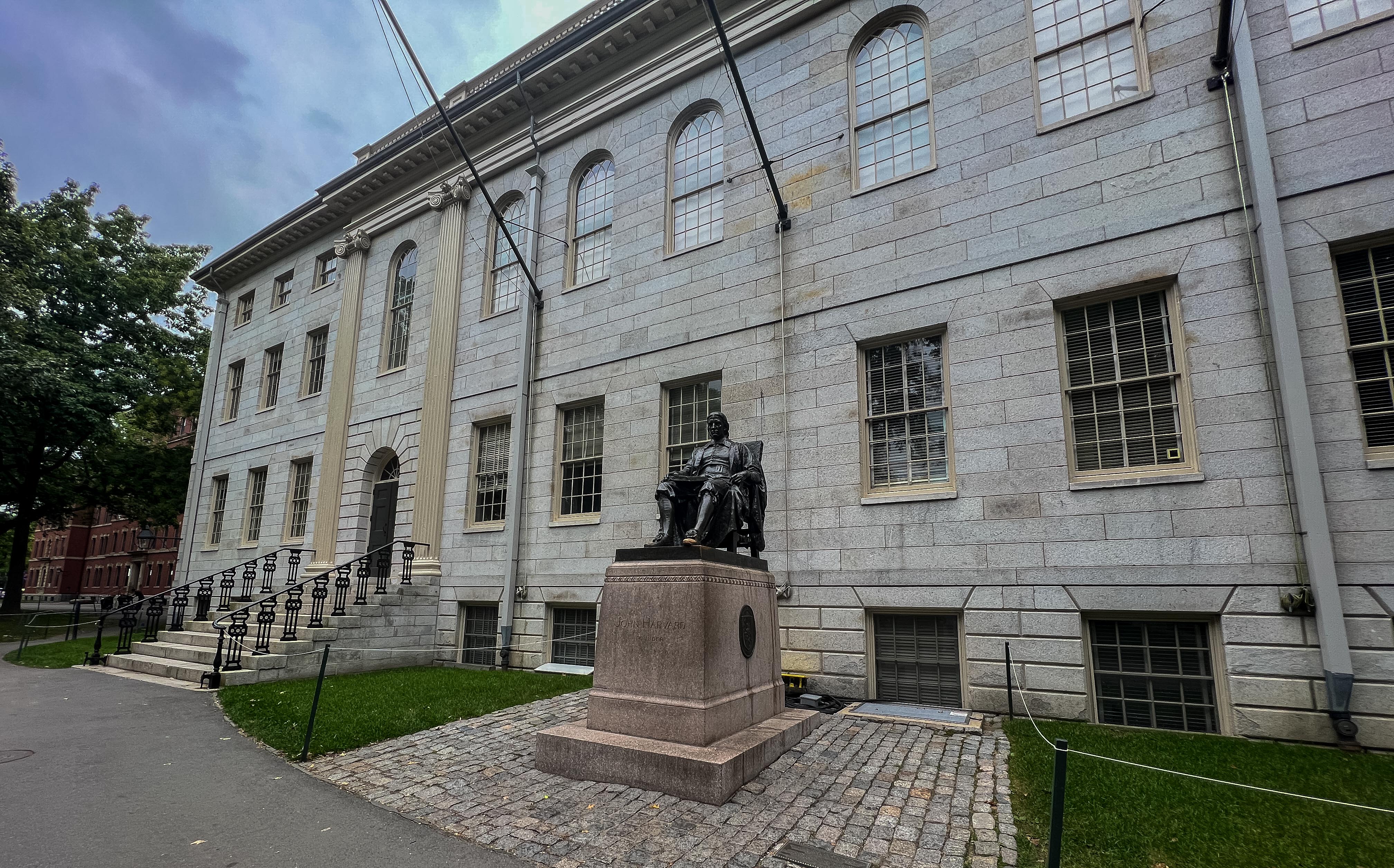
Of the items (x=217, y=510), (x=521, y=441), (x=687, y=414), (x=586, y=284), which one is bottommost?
(x=217, y=510)

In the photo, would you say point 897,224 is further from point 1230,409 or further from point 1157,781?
point 1157,781

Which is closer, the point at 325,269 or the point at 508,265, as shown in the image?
the point at 508,265

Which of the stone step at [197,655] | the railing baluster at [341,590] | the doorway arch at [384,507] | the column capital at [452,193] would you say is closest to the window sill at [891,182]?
the column capital at [452,193]

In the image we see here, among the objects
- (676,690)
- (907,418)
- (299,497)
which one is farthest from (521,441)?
(299,497)

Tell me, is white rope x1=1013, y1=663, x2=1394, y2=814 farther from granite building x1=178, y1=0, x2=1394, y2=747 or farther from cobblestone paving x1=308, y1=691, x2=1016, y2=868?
cobblestone paving x1=308, y1=691, x2=1016, y2=868

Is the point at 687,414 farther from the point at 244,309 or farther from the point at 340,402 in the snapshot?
the point at 244,309

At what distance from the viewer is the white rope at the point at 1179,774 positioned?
4.27 metres

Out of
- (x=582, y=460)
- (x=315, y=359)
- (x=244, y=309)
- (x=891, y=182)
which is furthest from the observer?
(x=244, y=309)

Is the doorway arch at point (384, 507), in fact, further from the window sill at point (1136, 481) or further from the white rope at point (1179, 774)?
the window sill at point (1136, 481)

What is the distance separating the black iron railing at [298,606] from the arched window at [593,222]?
6984 millimetres

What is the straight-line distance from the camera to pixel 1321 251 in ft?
23.4

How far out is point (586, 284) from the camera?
13805 millimetres

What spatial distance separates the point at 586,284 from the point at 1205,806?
12.2 meters

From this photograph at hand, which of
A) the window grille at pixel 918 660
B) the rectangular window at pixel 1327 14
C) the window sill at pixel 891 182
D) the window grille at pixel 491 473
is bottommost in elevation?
the window grille at pixel 918 660
